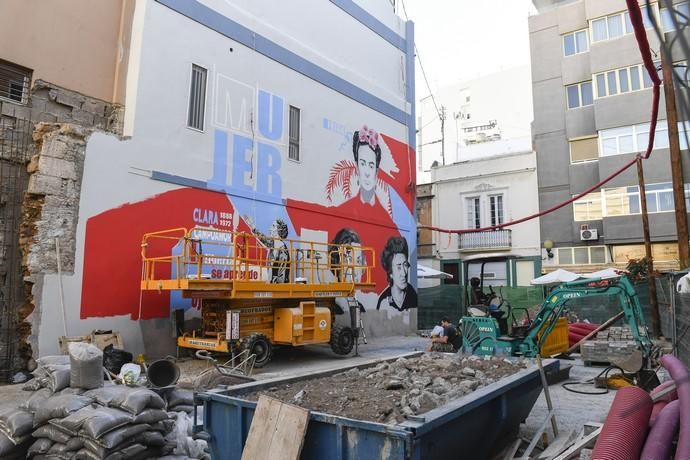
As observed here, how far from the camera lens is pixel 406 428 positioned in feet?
11.4

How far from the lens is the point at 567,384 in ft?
32.1

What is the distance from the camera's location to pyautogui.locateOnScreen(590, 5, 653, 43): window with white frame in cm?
2691

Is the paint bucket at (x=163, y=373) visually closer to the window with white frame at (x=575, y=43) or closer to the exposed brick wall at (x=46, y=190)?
the exposed brick wall at (x=46, y=190)

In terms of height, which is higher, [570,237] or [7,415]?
[570,237]

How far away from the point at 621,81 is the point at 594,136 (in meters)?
3.07

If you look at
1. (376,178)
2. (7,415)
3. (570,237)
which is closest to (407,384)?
(7,415)

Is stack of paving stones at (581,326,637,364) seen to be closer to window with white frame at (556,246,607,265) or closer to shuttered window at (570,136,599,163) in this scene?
window with white frame at (556,246,607,265)

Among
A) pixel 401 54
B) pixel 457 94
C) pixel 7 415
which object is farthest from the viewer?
pixel 457 94

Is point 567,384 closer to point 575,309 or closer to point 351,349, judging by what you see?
point 351,349

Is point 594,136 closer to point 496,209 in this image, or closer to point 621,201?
point 621,201

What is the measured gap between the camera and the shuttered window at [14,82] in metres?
9.90

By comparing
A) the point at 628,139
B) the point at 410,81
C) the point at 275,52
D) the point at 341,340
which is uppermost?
the point at 410,81

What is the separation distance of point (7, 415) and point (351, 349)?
8.84 meters

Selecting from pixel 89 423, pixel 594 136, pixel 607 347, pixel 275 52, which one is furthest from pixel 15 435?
pixel 594 136
